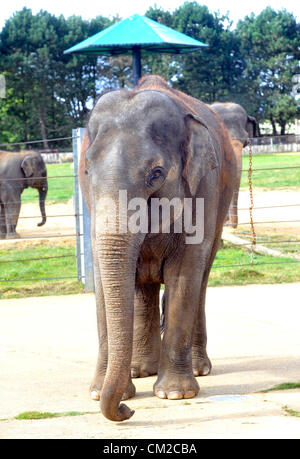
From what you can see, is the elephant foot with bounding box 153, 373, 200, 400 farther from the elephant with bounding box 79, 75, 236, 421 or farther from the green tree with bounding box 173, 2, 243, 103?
the green tree with bounding box 173, 2, 243, 103

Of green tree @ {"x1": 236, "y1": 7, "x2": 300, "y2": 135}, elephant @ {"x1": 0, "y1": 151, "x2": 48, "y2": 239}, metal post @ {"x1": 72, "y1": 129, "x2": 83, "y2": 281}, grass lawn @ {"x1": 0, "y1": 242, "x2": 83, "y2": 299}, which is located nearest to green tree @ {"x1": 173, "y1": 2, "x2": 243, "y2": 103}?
green tree @ {"x1": 236, "y1": 7, "x2": 300, "y2": 135}

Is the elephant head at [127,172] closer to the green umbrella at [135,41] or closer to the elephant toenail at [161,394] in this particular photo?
the elephant toenail at [161,394]

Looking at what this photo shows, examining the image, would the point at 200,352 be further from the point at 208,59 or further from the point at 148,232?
the point at 208,59

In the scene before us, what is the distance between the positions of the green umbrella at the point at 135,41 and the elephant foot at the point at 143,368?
1206 cm

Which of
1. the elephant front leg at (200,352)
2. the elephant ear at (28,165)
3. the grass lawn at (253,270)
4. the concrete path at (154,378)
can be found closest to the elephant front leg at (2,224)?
the elephant ear at (28,165)

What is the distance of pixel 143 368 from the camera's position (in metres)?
5.20

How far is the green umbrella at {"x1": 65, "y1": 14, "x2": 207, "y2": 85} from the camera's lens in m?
17.2

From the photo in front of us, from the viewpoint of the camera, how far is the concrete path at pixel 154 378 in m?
3.96

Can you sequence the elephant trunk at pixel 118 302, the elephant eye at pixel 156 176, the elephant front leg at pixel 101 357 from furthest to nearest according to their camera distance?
1. the elephant front leg at pixel 101 357
2. the elephant eye at pixel 156 176
3. the elephant trunk at pixel 118 302

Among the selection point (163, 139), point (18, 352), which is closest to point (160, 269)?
point (163, 139)

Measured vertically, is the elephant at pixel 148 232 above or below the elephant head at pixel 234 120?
Result: above

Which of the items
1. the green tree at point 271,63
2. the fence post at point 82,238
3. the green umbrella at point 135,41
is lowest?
the green tree at point 271,63

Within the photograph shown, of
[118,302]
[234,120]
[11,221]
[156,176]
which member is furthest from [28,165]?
[118,302]
